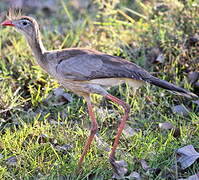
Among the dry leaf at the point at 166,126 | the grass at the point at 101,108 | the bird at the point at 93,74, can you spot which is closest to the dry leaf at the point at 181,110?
the grass at the point at 101,108

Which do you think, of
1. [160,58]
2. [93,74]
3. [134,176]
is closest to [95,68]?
[93,74]

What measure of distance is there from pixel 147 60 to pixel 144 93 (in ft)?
1.82

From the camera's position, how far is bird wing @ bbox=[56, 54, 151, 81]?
12.4 ft

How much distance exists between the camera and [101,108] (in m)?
4.54

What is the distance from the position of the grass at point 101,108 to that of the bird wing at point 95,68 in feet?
1.76

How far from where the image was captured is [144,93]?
468 cm

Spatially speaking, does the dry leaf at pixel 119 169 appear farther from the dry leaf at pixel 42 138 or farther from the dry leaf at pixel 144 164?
the dry leaf at pixel 42 138

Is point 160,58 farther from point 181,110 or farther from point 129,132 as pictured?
point 129,132

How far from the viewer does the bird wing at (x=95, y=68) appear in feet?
12.4

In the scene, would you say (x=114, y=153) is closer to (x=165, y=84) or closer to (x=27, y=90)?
(x=165, y=84)

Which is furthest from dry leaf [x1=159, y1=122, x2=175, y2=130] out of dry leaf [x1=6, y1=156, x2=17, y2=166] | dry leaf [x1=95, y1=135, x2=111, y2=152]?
dry leaf [x1=6, y1=156, x2=17, y2=166]

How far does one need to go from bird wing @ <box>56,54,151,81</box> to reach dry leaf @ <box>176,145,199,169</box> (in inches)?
24.7

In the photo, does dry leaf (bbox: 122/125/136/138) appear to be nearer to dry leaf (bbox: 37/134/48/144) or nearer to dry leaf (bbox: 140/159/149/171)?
dry leaf (bbox: 140/159/149/171)

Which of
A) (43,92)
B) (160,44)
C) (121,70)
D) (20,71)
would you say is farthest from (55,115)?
(160,44)
